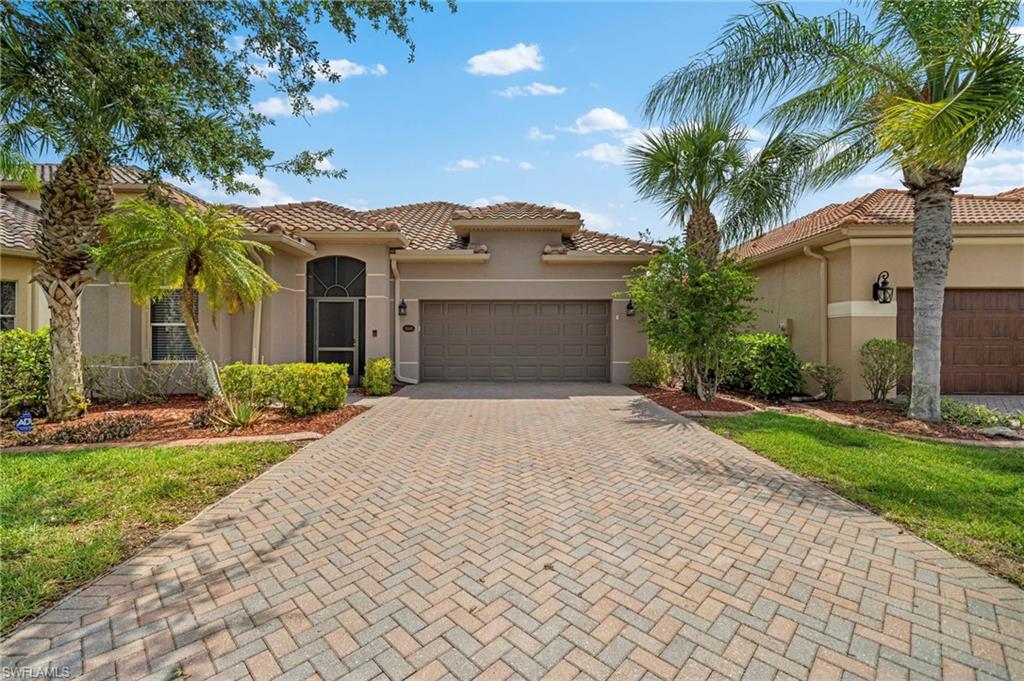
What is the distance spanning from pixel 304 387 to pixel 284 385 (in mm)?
368

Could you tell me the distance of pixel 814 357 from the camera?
1155 cm

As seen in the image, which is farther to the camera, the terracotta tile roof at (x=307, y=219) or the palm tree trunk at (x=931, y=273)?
the terracotta tile roof at (x=307, y=219)

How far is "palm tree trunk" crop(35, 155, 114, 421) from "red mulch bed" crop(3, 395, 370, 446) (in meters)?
0.74

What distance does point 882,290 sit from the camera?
10.3 m

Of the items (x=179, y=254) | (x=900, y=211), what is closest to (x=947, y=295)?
(x=900, y=211)

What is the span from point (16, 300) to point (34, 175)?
179 inches

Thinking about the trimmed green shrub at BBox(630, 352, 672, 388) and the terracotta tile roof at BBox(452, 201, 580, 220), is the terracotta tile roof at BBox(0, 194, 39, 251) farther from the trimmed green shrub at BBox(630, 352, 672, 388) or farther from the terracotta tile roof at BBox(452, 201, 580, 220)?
the trimmed green shrub at BBox(630, 352, 672, 388)

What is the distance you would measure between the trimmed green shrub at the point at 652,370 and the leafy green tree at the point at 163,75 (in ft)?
31.4

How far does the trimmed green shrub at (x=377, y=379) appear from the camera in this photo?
1094 cm

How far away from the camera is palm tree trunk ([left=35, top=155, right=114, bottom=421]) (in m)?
7.57

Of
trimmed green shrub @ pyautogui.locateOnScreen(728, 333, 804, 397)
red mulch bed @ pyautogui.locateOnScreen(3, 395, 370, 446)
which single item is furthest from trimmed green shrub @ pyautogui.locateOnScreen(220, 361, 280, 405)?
trimmed green shrub @ pyautogui.locateOnScreen(728, 333, 804, 397)

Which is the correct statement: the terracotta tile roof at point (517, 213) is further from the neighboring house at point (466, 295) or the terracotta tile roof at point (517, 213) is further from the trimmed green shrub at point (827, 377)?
the trimmed green shrub at point (827, 377)

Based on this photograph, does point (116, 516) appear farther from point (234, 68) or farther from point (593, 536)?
point (234, 68)

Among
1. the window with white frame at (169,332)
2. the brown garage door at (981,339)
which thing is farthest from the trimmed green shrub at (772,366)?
the window with white frame at (169,332)
